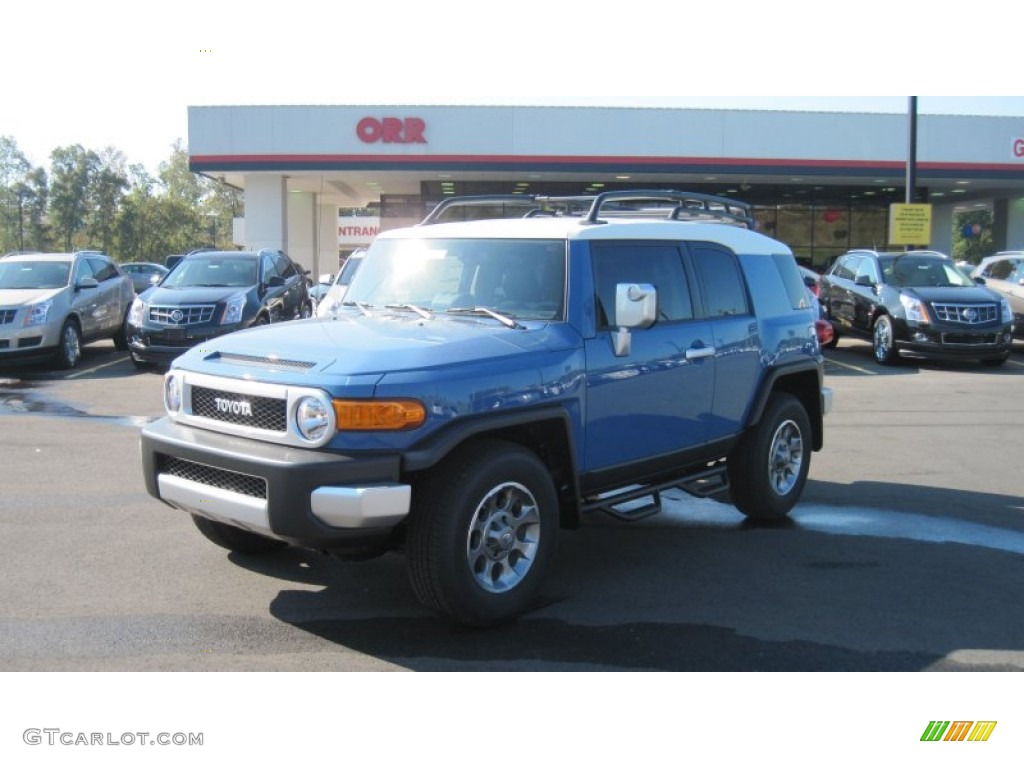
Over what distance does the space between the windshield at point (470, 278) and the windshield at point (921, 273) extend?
1261cm

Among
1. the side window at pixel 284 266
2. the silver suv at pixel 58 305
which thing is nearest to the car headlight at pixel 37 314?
the silver suv at pixel 58 305

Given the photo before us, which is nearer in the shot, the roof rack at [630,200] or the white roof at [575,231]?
the white roof at [575,231]

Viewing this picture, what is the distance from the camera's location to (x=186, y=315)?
14.0 m

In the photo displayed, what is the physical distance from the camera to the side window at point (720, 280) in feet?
20.3

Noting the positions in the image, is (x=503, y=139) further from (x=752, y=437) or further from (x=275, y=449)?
(x=275, y=449)

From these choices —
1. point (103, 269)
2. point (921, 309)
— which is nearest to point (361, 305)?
point (921, 309)

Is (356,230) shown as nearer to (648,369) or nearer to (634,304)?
(648,369)

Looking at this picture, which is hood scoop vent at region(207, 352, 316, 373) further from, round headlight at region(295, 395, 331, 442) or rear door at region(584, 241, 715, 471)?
rear door at region(584, 241, 715, 471)

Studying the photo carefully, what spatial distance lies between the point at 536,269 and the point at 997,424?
767cm

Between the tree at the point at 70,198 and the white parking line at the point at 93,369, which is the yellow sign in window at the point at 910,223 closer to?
the white parking line at the point at 93,369

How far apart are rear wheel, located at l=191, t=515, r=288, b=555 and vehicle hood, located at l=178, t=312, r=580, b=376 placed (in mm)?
1034

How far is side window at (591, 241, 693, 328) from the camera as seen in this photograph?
5.40 m

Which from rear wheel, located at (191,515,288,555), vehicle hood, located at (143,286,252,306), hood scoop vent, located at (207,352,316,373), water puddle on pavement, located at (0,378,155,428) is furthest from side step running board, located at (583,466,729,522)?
vehicle hood, located at (143,286,252,306)

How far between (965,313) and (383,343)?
528 inches
